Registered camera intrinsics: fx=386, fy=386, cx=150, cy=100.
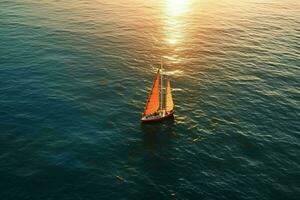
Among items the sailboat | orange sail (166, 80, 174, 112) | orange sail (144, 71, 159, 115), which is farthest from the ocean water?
orange sail (144, 71, 159, 115)

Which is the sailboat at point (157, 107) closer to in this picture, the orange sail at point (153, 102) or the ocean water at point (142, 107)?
the orange sail at point (153, 102)

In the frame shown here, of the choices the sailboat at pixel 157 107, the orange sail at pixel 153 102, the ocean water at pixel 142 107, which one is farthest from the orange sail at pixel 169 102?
the ocean water at pixel 142 107

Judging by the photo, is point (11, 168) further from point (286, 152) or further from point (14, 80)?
point (286, 152)

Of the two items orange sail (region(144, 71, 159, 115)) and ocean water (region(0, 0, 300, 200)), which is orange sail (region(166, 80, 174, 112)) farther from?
ocean water (region(0, 0, 300, 200))

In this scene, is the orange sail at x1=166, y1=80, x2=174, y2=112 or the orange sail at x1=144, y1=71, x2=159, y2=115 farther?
the orange sail at x1=166, y1=80, x2=174, y2=112

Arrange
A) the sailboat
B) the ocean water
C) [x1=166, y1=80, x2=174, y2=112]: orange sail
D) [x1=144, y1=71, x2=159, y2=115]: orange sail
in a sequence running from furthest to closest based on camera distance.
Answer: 1. [x1=166, y1=80, x2=174, y2=112]: orange sail
2. the sailboat
3. [x1=144, y1=71, x2=159, y2=115]: orange sail
4. the ocean water

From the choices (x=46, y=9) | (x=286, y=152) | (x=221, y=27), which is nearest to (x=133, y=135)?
(x=286, y=152)

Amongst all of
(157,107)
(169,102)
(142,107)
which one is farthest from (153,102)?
(142,107)

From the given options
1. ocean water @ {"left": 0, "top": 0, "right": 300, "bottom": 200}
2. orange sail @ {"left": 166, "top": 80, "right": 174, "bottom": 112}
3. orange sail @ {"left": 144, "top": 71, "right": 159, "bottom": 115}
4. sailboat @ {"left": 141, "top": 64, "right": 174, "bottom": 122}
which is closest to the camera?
ocean water @ {"left": 0, "top": 0, "right": 300, "bottom": 200}
